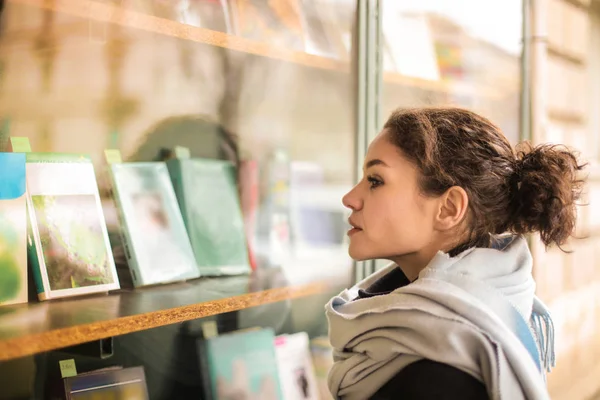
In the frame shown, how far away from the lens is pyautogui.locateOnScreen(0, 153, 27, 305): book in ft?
3.93

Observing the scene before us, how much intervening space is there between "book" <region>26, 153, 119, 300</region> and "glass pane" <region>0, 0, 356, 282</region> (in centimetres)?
7

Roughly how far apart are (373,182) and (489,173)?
241 millimetres

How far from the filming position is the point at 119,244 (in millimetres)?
1446

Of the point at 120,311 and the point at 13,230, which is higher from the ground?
the point at 13,230

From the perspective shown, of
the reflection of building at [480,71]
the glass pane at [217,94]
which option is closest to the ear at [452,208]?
the glass pane at [217,94]

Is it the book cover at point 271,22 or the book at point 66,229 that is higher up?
the book cover at point 271,22

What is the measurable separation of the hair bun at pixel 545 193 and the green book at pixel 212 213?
0.75 meters

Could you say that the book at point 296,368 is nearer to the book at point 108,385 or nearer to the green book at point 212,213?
the green book at point 212,213

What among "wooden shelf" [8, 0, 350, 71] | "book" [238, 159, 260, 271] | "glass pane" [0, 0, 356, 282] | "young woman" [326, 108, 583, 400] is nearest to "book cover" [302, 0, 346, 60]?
"glass pane" [0, 0, 356, 282]

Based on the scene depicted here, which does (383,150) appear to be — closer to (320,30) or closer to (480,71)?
(320,30)

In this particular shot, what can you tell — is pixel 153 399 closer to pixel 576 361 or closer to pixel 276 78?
pixel 276 78

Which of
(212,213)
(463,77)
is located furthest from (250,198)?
(463,77)

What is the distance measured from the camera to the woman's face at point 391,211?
1.27 m

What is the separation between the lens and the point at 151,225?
1511mm
